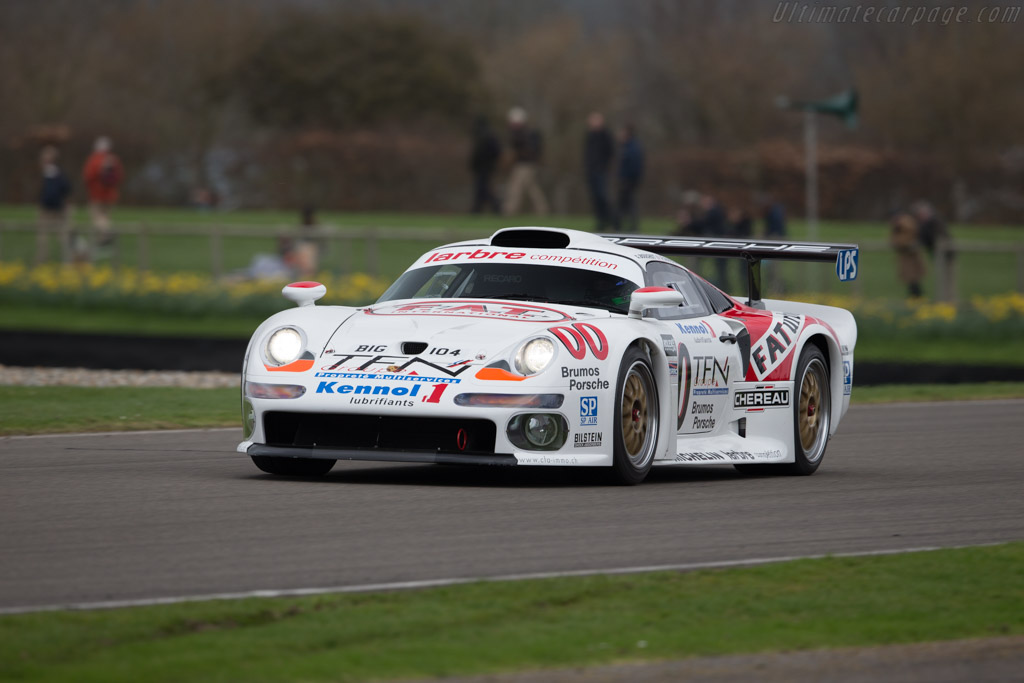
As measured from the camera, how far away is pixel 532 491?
9078mm

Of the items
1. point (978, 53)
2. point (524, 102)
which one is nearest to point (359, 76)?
point (524, 102)

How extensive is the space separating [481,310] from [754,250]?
8.16 ft

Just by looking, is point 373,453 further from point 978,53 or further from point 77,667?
point 978,53

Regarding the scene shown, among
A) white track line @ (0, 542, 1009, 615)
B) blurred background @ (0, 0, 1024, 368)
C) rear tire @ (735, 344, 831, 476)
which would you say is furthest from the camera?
blurred background @ (0, 0, 1024, 368)

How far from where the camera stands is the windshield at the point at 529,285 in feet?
33.1

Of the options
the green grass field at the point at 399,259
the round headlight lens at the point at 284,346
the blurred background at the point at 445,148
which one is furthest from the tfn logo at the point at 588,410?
the blurred background at the point at 445,148

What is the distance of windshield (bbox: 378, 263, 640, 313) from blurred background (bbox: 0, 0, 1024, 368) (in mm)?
16162

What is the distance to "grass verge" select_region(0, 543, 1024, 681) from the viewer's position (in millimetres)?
5160

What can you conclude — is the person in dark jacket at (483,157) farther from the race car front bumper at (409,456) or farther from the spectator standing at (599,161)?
the race car front bumper at (409,456)

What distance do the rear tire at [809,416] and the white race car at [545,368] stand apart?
0.02 m

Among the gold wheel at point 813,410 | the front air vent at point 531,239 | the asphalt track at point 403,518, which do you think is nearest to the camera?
the asphalt track at point 403,518

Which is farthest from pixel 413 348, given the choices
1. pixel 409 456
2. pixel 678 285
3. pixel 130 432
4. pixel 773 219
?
pixel 773 219

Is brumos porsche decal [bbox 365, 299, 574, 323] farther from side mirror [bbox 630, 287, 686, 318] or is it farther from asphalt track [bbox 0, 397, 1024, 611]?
asphalt track [bbox 0, 397, 1024, 611]

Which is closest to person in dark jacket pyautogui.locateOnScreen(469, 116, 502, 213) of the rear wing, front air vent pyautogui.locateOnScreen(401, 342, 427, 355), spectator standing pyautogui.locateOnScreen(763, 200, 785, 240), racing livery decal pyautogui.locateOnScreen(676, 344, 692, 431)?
spectator standing pyautogui.locateOnScreen(763, 200, 785, 240)
